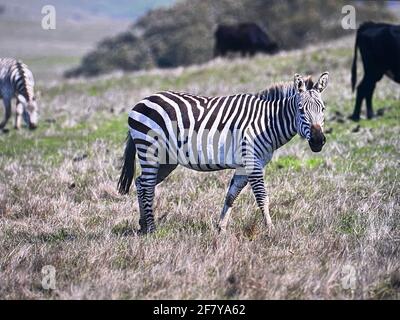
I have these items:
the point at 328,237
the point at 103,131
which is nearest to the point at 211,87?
the point at 103,131

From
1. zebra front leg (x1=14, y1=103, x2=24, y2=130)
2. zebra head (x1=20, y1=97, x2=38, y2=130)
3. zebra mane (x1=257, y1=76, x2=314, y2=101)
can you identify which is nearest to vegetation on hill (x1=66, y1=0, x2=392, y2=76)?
zebra front leg (x1=14, y1=103, x2=24, y2=130)

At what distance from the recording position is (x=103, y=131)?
1512cm

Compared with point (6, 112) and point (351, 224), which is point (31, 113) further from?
point (351, 224)

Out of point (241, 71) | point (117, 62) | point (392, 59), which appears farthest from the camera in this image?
point (117, 62)

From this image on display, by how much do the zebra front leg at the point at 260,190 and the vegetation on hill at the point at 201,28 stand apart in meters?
36.0

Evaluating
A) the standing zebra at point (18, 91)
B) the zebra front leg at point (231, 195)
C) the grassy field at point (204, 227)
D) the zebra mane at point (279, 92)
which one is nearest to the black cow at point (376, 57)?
the grassy field at point (204, 227)

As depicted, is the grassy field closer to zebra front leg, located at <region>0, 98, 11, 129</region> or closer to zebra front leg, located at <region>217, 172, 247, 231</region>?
zebra front leg, located at <region>217, 172, 247, 231</region>

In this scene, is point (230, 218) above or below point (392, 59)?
below

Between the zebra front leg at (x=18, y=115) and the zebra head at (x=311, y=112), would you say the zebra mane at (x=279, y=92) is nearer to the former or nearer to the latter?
the zebra head at (x=311, y=112)

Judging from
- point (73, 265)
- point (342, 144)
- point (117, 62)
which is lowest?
point (73, 265)

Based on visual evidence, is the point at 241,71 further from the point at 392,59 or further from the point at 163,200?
the point at 163,200

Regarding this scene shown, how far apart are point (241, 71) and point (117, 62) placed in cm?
2874

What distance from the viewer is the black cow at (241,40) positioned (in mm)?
28641

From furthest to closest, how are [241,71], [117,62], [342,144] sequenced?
[117,62]
[241,71]
[342,144]
